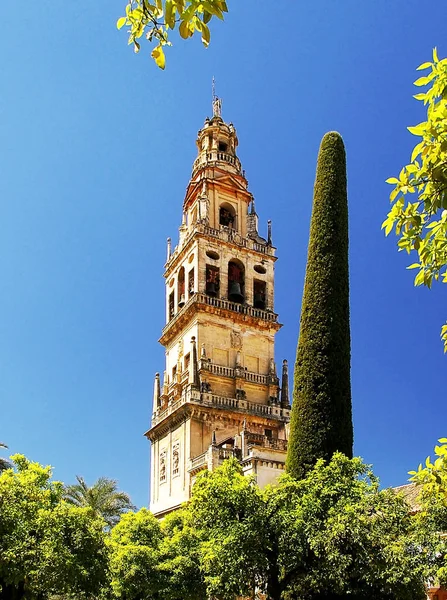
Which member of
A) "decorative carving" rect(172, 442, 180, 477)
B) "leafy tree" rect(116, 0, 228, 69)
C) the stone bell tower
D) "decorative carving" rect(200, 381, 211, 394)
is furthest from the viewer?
"decorative carving" rect(200, 381, 211, 394)

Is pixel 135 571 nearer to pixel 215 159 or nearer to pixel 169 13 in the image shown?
pixel 169 13

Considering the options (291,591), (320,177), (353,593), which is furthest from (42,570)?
(320,177)

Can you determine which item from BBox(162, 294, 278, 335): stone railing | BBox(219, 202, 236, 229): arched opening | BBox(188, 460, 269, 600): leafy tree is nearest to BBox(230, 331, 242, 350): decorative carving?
BBox(162, 294, 278, 335): stone railing

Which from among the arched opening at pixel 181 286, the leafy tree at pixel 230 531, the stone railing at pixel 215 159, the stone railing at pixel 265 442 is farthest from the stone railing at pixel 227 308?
the leafy tree at pixel 230 531

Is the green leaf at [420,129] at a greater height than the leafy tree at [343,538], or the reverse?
the green leaf at [420,129]

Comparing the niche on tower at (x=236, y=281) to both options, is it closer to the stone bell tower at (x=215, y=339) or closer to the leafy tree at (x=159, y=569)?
the stone bell tower at (x=215, y=339)

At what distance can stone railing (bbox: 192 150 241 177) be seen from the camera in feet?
152

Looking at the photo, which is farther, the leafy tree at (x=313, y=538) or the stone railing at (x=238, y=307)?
the stone railing at (x=238, y=307)

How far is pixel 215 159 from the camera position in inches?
1818

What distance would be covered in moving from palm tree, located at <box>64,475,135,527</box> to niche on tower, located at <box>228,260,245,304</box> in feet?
45.4

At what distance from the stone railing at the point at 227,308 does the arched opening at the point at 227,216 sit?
693 centimetres

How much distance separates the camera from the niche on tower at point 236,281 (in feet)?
136

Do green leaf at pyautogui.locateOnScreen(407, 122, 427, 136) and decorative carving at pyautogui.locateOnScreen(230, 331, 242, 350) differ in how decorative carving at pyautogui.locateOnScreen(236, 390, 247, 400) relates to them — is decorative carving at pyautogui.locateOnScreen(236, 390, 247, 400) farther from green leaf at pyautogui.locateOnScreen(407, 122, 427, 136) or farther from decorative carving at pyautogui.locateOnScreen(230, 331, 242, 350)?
green leaf at pyautogui.locateOnScreen(407, 122, 427, 136)

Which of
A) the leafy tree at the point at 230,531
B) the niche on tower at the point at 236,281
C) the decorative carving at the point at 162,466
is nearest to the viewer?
the leafy tree at the point at 230,531
